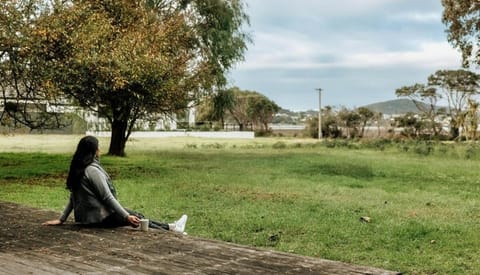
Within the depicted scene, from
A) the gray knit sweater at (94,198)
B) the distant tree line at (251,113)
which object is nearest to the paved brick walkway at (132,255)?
the gray knit sweater at (94,198)

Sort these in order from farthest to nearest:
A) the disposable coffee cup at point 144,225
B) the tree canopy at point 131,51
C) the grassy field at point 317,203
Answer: the tree canopy at point 131,51 → the grassy field at point 317,203 → the disposable coffee cup at point 144,225

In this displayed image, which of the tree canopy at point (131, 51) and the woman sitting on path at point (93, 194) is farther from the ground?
the tree canopy at point (131, 51)

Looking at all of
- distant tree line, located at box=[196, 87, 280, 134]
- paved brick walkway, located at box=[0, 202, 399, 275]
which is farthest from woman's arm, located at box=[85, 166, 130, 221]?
distant tree line, located at box=[196, 87, 280, 134]

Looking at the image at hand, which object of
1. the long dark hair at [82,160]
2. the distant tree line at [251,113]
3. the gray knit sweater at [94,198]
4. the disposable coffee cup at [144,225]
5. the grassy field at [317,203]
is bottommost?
the grassy field at [317,203]

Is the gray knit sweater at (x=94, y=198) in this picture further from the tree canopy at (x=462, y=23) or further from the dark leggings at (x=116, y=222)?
the tree canopy at (x=462, y=23)

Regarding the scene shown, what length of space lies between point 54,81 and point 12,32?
1305 mm

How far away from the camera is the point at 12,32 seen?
38.5 ft

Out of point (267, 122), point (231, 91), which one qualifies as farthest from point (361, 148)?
point (267, 122)

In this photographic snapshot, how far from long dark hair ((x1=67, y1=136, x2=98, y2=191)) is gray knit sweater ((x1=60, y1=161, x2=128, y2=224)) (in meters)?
0.05

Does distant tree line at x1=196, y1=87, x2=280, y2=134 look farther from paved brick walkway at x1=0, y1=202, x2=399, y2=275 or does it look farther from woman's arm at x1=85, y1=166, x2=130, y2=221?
paved brick walkway at x1=0, y1=202, x2=399, y2=275

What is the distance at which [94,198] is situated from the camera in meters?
6.82

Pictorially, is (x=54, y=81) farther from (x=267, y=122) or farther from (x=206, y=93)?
(x=267, y=122)

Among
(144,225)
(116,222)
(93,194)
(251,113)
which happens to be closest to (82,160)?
(93,194)

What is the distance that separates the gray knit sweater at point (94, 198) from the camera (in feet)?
21.9
